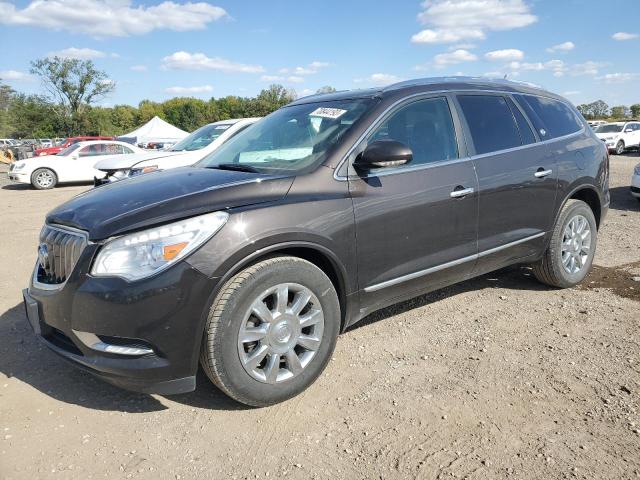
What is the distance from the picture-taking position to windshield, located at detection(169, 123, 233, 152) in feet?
31.8

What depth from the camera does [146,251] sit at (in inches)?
99.8

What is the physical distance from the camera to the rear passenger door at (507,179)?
152 inches

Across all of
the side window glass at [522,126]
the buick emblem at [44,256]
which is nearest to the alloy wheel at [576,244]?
the side window glass at [522,126]

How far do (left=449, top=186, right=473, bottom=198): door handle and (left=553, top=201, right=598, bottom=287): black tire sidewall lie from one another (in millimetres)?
1321

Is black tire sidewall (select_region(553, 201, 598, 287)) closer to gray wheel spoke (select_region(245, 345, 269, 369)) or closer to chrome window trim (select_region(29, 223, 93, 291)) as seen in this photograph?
gray wheel spoke (select_region(245, 345, 269, 369))

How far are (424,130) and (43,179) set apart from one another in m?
15.9

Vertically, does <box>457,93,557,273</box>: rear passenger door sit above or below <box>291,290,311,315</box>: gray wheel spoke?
above

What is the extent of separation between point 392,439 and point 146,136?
42113 mm

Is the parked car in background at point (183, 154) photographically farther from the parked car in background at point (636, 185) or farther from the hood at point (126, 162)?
the parked car in background at point (636, 185)

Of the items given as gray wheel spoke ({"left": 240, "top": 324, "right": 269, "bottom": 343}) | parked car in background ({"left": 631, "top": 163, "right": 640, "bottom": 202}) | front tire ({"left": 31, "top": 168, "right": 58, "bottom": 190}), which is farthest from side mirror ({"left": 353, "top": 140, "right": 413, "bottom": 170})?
front tire ({"left": 31, "top": 168, "right": 58, "bottom": 190})

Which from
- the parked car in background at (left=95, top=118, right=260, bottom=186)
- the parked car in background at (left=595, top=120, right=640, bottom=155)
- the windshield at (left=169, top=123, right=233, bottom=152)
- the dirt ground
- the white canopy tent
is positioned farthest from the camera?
the white canopy tent

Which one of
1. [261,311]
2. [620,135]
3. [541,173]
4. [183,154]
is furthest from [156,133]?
[261,311]

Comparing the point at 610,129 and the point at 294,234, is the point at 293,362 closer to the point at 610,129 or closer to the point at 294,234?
the point at 294,234

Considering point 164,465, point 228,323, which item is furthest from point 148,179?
point 164,465
